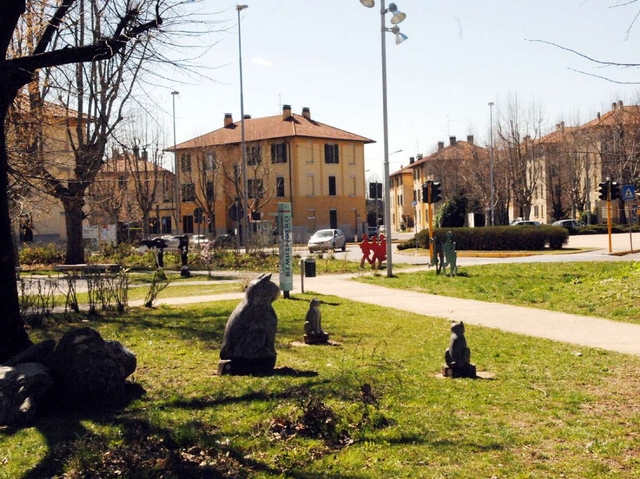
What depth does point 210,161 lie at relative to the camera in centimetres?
6488

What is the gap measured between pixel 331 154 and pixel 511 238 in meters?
34.0

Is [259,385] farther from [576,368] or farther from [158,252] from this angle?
[158,252]

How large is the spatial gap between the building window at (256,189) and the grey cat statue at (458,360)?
54.3 m

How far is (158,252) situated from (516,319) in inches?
774

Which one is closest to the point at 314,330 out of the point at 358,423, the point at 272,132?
the point at 358,423

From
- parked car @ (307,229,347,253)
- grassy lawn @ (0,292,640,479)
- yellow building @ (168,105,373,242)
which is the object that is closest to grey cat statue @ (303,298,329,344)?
grassy lawn @ (0,292,640,479)

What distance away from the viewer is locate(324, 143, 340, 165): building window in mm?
69500

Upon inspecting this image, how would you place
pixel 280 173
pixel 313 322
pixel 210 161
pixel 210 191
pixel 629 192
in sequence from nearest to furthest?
1. pixel 313 322
2. pixel 629 192
3. pixel 210 161
4. pixel 210 191
5. pixel 280 173

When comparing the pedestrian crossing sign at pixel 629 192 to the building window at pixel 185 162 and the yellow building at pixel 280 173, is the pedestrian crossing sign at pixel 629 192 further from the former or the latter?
the building window at pixel 185 162

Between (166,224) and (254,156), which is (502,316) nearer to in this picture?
(254,156)

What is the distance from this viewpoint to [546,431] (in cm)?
610

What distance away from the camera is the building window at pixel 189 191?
64494 millimetres

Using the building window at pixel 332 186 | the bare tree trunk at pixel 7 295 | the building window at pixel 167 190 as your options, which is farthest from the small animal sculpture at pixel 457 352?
the building window at pixel 332 186

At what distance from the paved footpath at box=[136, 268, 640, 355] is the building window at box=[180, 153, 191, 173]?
1794 inches
